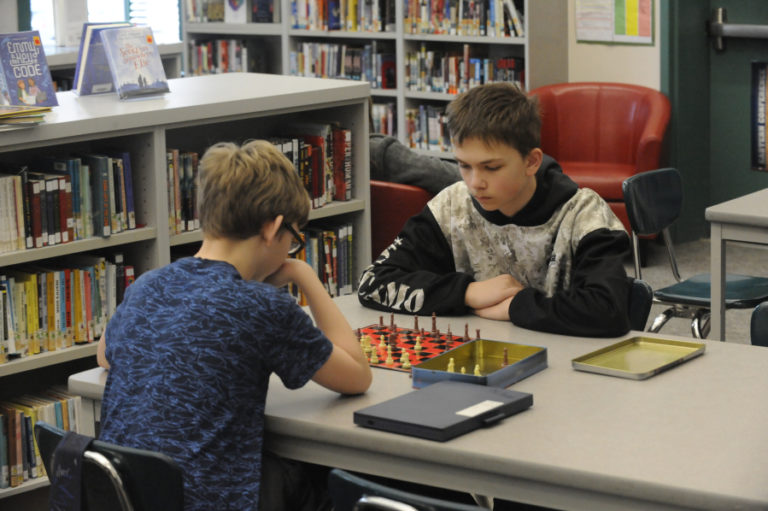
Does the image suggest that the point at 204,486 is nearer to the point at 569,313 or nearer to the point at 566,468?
the point at 566,468

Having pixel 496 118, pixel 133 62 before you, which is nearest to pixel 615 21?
pixel 133 62

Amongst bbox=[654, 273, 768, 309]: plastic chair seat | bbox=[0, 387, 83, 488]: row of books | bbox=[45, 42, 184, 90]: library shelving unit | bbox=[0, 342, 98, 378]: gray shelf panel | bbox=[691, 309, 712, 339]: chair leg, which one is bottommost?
bbox=[0, 387, 83, 488]: row of books

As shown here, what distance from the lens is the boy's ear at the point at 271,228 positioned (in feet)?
6.77

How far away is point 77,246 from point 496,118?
5.24ft

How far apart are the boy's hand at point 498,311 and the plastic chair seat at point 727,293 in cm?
171

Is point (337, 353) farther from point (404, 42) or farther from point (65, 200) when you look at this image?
point (404, 42)

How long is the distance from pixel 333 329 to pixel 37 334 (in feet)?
5.42

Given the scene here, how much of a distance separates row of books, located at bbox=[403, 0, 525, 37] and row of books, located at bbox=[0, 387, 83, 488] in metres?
4.02

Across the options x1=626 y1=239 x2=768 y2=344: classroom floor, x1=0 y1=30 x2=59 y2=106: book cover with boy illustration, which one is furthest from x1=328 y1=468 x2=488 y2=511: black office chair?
x1=626 y1=239 x2=768 y2=344: classroom floor

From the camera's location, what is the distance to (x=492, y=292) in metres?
2.56

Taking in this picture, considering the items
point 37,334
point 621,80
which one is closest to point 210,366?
point 37,334

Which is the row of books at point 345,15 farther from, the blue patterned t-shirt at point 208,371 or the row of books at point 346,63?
the blue patterned t-shirt at point 208,371

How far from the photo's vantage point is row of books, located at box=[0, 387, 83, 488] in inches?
139

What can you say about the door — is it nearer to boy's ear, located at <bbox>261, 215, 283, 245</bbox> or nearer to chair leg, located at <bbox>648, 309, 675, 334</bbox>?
chair leg, located at <bbox>648, 309, 675, 334</bbox>
